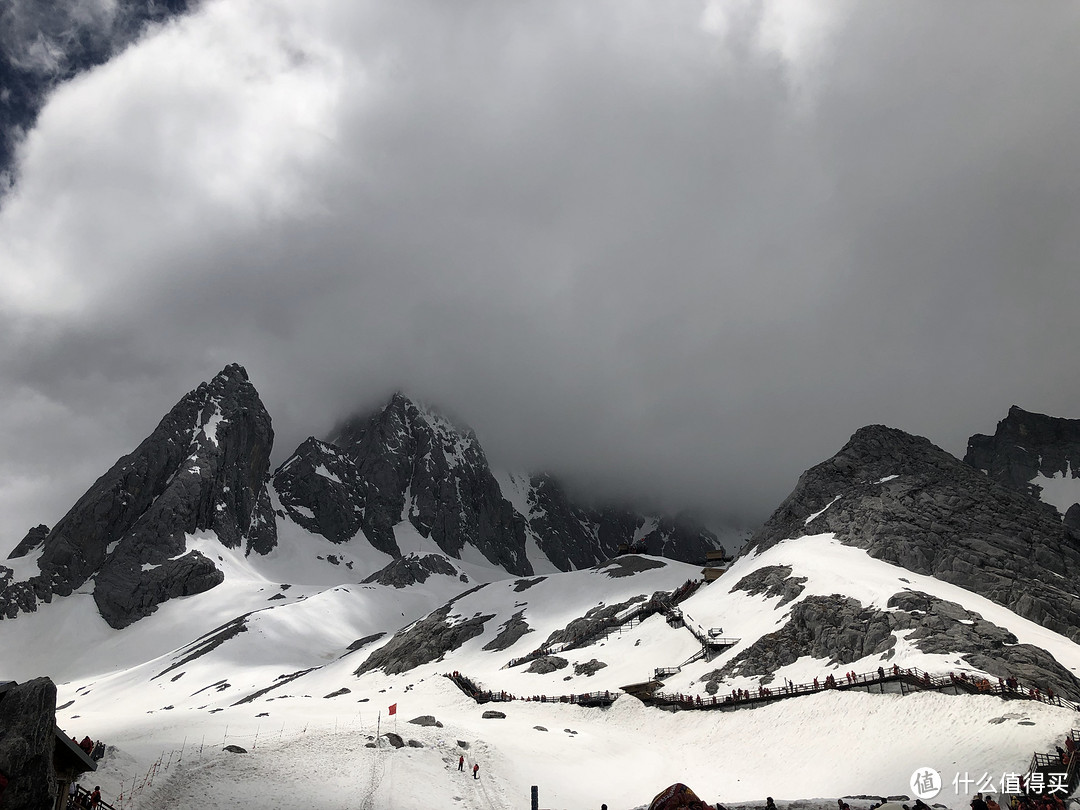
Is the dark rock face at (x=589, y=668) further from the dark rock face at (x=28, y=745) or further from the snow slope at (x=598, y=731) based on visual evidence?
the dark rock face at (x=28, y=745)

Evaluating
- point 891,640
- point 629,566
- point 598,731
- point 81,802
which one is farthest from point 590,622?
point 81,802

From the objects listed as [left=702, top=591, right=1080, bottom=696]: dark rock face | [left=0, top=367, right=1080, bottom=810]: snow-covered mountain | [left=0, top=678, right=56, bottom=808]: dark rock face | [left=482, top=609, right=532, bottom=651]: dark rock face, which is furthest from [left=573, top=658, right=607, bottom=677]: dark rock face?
[left=0, top=678, right=56, bottom=808]: dark rock face

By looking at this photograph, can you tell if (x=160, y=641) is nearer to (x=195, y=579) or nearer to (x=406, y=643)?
(x=195, y=579)

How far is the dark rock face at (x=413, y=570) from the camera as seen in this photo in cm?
16750

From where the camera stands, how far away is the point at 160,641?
15462 cm

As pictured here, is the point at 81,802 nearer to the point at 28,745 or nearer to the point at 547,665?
the point at 28,745

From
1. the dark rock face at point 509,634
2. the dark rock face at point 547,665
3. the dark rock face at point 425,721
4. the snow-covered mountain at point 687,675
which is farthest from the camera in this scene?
the dark rock face at point 509,634

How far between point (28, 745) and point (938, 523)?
90733mm

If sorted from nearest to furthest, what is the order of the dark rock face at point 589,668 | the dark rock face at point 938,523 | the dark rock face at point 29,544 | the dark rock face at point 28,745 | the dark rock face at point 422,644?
the dark rock face at point 28,745, the dark rock face at point 938,523, the dark rock face at point 589,668, the dark rock face at point 422,644, the dark rock face at point 29,544

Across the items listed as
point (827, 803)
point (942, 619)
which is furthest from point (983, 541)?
point (827, 803)

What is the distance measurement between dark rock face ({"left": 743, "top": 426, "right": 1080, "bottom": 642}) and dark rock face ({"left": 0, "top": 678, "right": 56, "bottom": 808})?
76357 millimetres

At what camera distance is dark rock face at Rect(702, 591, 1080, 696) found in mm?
44625

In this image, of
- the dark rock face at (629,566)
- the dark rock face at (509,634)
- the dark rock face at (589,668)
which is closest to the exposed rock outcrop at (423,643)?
the dark rock face at (509,634)

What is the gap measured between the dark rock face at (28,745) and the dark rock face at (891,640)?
47.1 metres
